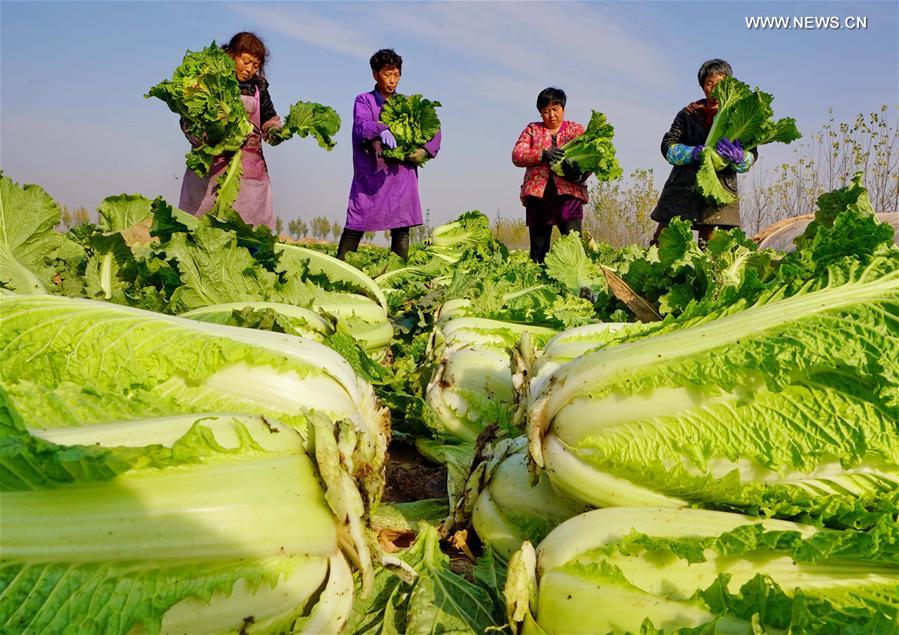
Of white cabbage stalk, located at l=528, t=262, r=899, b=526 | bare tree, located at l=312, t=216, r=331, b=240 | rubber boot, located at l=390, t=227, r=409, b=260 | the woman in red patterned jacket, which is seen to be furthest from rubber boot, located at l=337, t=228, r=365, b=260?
bare tree, located at l=312, t=216, r=331, b=240

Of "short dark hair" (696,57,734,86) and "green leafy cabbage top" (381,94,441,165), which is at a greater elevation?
"short dark hair" (696,57,734,86)

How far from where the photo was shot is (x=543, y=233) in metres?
11.8

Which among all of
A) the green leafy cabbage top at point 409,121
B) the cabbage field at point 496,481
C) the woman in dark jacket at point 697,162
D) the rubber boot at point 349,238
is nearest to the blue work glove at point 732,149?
the woman in dark jacket at point 697,162

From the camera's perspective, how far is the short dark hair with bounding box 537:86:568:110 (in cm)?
1081

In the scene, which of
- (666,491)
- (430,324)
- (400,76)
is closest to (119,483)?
(666,491)

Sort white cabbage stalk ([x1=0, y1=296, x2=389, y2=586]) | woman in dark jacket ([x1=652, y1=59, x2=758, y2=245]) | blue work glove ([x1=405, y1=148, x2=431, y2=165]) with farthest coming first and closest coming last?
blue work glove ([x1=405, y1=148, x2=431, y2=165]), woman in dark jacket ([x1=652, y1=59, x2=758, y2=245]), white cabbage stalk ([x1=0, y1=296, x2=389, y2=586])

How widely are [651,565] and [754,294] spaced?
108 centimetres

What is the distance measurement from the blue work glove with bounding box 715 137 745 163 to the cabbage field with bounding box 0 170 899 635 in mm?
5643

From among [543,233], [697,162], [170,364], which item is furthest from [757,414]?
[543,233]

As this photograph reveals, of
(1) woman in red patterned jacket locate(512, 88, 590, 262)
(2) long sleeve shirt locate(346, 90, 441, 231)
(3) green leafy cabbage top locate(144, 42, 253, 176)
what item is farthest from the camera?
(1) woman in red patterned jacket locate(512, 88, 590, 262)

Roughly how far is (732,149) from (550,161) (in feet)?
11.0

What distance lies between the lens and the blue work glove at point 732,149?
8.09 meters

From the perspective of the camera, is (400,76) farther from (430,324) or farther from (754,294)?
(754,294)

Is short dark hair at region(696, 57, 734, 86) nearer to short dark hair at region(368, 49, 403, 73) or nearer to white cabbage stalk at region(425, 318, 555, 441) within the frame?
short dark hair at region(368, 49, 403, 73)
